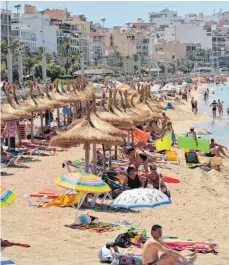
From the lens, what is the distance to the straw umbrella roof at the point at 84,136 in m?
11.0

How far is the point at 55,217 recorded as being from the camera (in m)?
9.68

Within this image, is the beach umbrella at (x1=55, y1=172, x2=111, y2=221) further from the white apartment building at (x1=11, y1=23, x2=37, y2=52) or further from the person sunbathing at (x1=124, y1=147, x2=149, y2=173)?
the white apartment building at (x1=11, y1=23, x2=37, y2=52)

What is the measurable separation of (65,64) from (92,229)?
73096 millimetres

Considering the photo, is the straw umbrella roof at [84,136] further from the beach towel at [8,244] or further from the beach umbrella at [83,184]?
the beach towel at [8,244]

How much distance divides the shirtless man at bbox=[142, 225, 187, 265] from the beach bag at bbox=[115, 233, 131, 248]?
27.0 inches

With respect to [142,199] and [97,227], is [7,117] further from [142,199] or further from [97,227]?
[142,199]

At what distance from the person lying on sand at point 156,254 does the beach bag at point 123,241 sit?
69 centimetres

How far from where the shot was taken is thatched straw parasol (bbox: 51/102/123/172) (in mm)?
10984

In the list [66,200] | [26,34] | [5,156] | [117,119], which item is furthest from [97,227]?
[26,34]

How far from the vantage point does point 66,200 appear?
34.3 ft

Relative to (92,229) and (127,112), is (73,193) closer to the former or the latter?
(92,229)

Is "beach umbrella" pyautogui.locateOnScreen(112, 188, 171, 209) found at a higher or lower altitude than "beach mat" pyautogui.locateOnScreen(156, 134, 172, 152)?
higher

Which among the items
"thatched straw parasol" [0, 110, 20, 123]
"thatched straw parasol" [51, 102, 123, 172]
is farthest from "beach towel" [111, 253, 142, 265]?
"thatched straw parasol" [0, 110, 20, 123]

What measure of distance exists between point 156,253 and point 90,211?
131 inches
